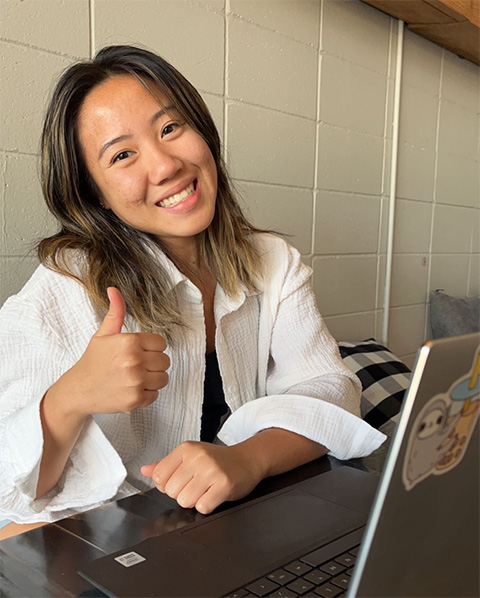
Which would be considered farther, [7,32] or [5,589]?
[7,32]

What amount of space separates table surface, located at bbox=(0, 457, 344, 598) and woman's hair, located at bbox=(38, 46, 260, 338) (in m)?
0.39

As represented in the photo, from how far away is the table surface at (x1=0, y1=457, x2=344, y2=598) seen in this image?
59 centimetres

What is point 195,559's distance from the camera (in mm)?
635

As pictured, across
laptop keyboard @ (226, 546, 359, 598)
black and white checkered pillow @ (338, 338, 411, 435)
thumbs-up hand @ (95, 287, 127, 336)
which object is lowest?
black and white checkered pillow @ (338, 338, 411, 435)

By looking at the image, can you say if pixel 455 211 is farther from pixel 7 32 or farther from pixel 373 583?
pixel 373 583

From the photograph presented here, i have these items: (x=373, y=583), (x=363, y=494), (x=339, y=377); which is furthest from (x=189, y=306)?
(x=373, y=583)

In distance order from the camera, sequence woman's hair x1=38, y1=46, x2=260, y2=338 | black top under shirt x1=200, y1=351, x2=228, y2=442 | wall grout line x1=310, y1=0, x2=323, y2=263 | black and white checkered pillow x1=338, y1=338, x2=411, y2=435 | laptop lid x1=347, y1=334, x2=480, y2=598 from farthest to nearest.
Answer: wall grout line x1=310, y1=0, x2=323, y2=263
black and white checkered pillow x1=338, y1=338, x2=411, y2=435
black top under shirt x1=200, y1=351, x2=228, y2=442
woman's hair x1=38, y1=46, x2=260, y2=338
laptop lid x1=347, y1=334, x2=480, y2=598

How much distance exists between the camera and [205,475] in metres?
0.80

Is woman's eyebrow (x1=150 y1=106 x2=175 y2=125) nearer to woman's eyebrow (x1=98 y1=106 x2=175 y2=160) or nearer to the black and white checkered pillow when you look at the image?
woman's eyebrow (x1=98 y1=106 x2=175 y2=160)

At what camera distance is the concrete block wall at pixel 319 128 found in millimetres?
1412

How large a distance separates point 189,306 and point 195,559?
0.62m

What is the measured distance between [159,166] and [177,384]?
1.28ft

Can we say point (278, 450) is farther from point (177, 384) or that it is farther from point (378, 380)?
point (378, 380)

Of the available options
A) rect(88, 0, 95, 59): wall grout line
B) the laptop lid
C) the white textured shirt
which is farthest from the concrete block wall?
the laptop lid
